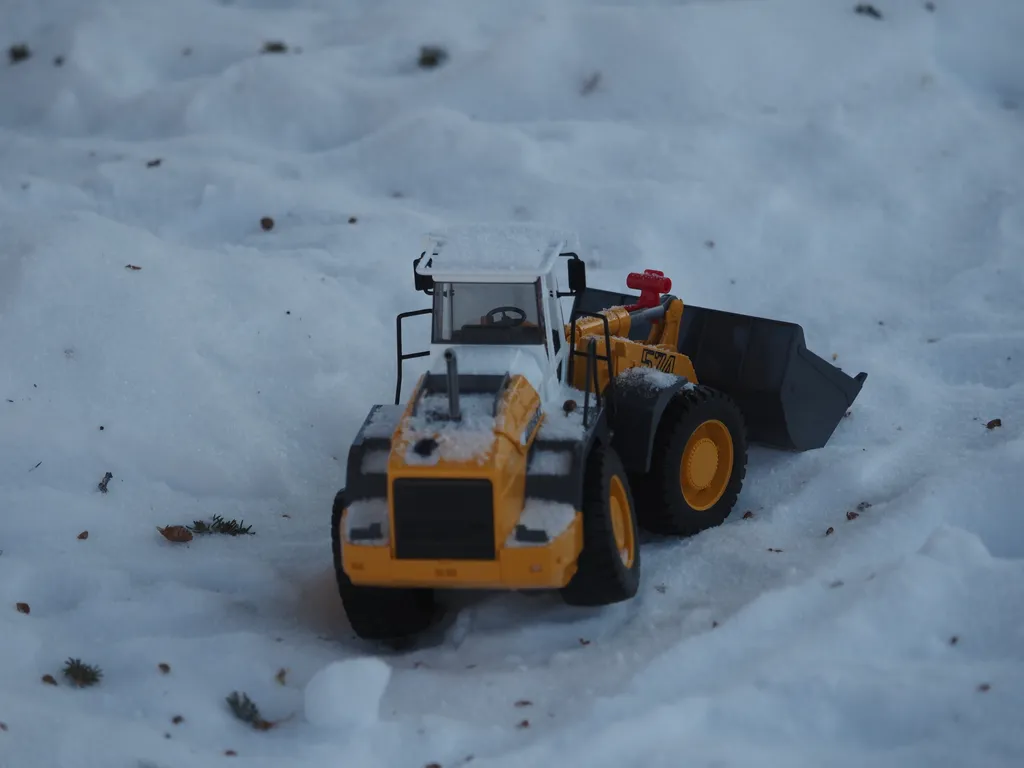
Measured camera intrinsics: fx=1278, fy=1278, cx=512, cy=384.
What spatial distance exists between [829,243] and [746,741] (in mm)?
5987

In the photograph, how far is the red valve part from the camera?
7236 mm

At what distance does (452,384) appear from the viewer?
17.8 feet

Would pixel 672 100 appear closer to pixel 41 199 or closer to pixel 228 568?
pixel 41 199

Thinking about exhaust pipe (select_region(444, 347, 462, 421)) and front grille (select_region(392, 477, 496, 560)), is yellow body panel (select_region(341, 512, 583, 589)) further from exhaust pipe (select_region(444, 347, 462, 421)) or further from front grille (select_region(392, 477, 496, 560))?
exhaust pipe (select_region(444, 347, 462, 421))

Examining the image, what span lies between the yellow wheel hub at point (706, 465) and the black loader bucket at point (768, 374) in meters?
0.56

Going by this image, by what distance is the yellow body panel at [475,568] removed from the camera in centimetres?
523

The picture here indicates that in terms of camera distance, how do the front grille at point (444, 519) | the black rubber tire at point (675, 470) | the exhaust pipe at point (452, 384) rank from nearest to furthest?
1. the front grille at point (444, 519)
2. the exhaust pipe at point (452, 384)
3. the black rubber tire at point (675, 470)

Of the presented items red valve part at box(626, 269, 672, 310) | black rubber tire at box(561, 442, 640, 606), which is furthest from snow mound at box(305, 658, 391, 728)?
red valve part at box(626, 269, 672, 310)

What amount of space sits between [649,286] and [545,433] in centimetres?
182

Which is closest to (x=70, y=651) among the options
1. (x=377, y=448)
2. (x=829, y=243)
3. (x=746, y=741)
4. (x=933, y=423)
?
(x=377, y=448)

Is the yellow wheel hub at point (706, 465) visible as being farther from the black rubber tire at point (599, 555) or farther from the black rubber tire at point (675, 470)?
the black rubber tire at point (599, 555)

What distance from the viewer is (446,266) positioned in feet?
19.4

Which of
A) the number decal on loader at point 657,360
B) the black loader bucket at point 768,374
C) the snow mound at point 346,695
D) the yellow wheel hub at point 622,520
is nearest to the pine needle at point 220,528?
the snow mound at point 346,695

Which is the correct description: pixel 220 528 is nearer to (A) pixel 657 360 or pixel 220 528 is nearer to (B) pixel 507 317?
(B) pixel 507 317
